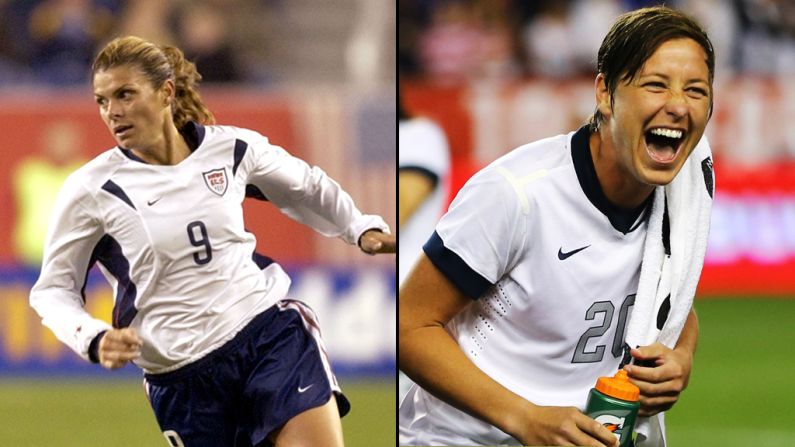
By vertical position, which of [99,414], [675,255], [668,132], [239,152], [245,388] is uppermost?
[668,132]

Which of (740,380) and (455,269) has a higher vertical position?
(455,269)

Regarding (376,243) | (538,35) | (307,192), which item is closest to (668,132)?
(376,243)

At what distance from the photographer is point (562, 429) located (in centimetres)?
238

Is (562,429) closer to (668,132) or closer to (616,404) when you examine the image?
(616,404)

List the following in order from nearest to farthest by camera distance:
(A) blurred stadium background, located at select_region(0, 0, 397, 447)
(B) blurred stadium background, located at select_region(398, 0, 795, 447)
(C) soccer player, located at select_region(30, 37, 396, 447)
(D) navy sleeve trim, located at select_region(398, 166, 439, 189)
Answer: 1. (C) soccer player, located at select_region(30, 37, 396, 447)
2. (D) navy sleeve trim, located at select_region(398, 166, 439, 189)
3. (A) blurred stadium background, located at select_region(0, 0, 397, 447)
4. (B) blurred stadium background, located at select_region(398, 0, 795, 447)

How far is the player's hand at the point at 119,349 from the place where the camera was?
99.6 inches

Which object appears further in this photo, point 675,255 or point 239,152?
point 239,152

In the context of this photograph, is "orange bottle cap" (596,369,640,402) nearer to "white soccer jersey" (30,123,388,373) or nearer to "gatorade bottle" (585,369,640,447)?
"gatorade bottle" (585,369,640,447)

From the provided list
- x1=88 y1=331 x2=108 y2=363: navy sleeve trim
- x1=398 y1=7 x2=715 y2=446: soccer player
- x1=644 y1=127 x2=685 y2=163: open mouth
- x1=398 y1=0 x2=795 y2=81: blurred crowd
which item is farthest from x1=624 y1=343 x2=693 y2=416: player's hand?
x1=398 y1=0 x2=795 y2=81: blurred crowd

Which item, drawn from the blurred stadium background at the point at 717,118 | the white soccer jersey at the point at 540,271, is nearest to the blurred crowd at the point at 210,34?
the blurred stadium background at the point at 717,118

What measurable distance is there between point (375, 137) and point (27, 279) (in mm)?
1888

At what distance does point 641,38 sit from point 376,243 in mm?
788

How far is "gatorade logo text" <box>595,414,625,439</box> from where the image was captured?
7.70 feet

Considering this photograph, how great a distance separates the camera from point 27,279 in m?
6.61
